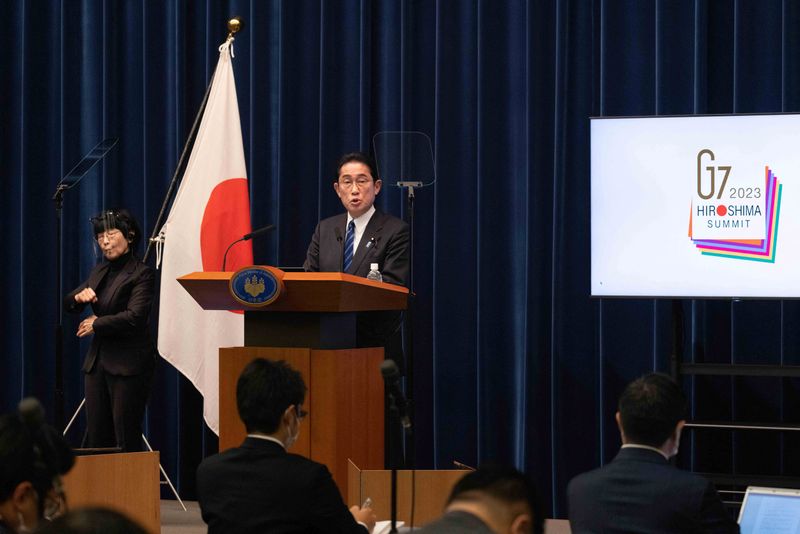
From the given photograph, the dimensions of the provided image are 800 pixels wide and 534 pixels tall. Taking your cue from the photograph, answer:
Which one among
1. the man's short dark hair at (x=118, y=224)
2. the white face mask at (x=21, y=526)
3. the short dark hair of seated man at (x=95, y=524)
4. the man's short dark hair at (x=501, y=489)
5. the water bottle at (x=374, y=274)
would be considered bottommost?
the white face mask at (x=21, y=526)

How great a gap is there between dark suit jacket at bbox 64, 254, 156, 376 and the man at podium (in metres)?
0.92

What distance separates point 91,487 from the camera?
10.8 ft

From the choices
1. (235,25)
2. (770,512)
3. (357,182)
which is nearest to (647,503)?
(770,512)

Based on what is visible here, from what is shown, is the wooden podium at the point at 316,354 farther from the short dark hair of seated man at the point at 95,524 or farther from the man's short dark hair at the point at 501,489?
the short dark hair of seated man at the point at 95,524

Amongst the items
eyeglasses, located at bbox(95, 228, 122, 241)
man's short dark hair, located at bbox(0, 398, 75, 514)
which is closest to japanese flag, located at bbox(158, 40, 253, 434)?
eyeglasses, located at bbox(95, 228, 122, 241)

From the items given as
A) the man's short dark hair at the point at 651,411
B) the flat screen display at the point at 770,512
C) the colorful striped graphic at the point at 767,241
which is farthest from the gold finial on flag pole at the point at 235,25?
the flat screen display at the point at 770,512

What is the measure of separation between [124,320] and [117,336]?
4.8 inches

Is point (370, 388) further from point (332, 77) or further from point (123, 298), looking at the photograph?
point (332, 77)

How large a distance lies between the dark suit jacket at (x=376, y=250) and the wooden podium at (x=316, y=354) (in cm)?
78

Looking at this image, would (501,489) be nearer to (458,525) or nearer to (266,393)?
(458,525)

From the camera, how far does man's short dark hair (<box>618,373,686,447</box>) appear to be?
8.43ft

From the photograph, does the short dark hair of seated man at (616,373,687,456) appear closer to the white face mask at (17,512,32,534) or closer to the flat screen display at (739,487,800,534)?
the flat screen display at (739,487,800,534)

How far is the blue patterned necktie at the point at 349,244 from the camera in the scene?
4855 mm

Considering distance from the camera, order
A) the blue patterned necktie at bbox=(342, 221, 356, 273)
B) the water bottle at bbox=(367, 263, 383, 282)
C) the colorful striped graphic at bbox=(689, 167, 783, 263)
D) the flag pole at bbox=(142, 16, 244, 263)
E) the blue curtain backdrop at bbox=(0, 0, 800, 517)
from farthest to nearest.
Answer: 1. the flag pole at bbox=(142, 16, 244, 263)
2. the blue curtain backdrop at bbox=(0, 0, 800, 517)
3. the blue patterned necktie at bbox=(342, 221, 356, 273)
4. the colorful striped graphic at bbox=(689, 167, 783, 263)
5. the water bottle at bbox=(367, 263, 383, 282)
